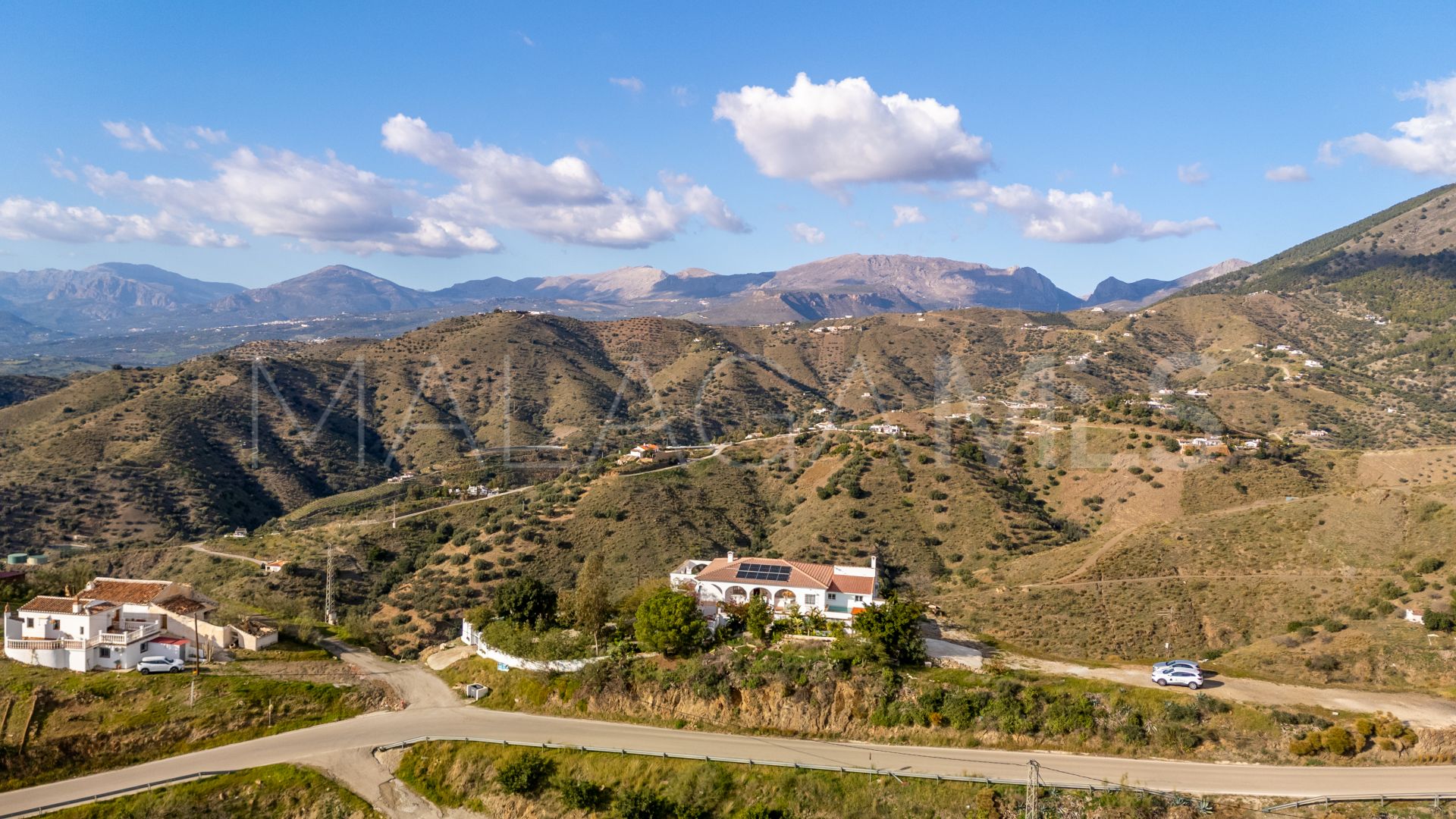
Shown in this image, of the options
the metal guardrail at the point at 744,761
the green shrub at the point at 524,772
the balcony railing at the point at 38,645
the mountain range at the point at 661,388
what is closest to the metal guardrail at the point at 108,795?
the metal guardrail at the point at 744,761

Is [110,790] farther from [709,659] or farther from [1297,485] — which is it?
[1297,485]

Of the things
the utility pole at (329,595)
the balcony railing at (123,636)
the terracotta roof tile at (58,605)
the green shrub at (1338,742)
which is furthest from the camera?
the utility pole at (329,595)

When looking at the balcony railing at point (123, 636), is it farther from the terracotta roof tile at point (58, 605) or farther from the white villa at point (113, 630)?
the terracotta roof tile at point (58, 605)

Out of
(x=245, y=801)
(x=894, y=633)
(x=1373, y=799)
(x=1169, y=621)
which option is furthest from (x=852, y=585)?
(x=245, y=801)

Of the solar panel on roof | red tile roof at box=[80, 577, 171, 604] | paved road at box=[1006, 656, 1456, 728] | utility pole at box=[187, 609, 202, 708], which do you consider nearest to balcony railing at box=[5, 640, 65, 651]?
red tile roof at box=[80, 577, 171, 604]

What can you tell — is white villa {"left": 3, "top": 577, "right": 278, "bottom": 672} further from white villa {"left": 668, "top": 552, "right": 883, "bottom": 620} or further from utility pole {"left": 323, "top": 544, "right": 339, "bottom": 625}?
white villa {"left": 668, "top": 552, "right": 883, "bottom": 620}

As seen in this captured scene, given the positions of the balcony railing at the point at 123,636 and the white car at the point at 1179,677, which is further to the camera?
the balcony railing at the point at 123,636
